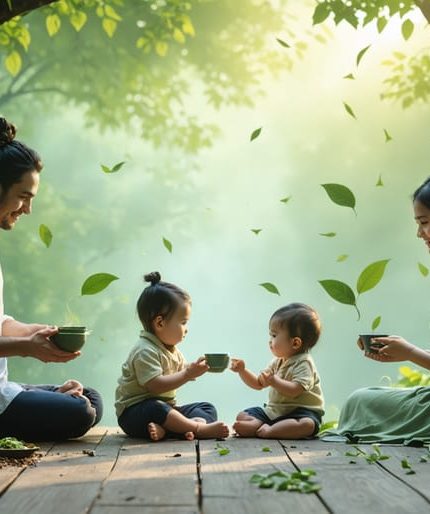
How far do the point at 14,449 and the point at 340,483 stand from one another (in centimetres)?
132

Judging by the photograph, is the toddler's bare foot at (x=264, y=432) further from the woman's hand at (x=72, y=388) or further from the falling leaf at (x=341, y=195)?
the falling leaf at (x=341, y=195)

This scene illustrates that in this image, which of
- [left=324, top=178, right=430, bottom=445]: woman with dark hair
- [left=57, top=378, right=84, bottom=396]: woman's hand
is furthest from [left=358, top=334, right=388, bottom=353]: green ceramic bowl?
[left=57, top=378, right=84, bottom=396]: woman's hand

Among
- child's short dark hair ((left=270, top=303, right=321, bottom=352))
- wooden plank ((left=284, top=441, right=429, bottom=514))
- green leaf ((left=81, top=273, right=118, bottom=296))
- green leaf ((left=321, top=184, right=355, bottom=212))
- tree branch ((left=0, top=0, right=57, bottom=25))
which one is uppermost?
tree branch ((left=0, top=0, right=57, bottom=25))

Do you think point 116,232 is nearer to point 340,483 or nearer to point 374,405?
point 374,405

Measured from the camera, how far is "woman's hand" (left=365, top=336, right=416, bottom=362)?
3295 millimetres

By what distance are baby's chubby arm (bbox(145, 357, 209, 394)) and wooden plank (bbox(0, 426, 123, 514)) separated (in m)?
A: 0.54

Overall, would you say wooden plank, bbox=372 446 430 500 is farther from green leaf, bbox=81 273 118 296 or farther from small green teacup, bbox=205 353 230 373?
green leaf, bbox=81 273 118 296

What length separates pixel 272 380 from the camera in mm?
4059

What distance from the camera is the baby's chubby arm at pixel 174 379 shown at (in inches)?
150

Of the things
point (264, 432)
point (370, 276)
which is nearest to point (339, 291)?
point (370, 276)

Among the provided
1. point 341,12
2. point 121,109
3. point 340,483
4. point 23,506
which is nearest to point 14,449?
point 23,506

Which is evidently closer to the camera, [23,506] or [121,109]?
[23,506]

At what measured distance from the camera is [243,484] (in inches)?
94.6

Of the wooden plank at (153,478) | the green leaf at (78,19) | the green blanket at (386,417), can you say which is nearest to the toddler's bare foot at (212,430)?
the wooden plank at (153,478)
